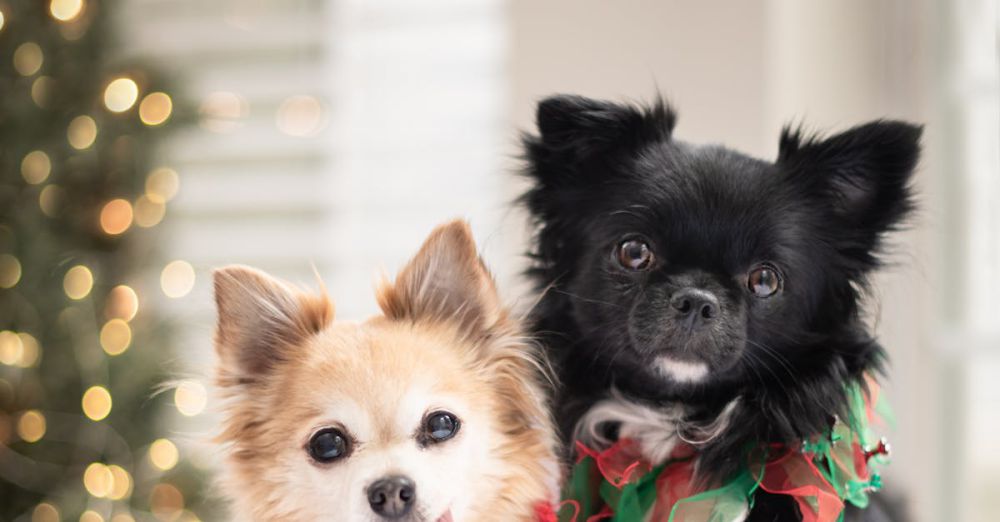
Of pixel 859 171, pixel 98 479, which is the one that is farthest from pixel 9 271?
pixel 859 171

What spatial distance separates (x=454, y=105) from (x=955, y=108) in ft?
5.83

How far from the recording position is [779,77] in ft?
7.68

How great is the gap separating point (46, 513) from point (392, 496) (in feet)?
6.70

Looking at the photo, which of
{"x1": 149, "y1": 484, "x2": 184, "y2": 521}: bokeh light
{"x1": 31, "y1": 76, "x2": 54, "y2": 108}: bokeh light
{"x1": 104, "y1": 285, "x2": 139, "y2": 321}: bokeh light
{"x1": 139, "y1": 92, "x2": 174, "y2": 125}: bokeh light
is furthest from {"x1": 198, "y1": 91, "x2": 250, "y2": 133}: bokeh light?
{"x1": 149, "y1": 484, "x2": 184, "y2": 521}: bokeh light

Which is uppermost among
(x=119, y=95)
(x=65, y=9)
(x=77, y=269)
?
(x=65, y=9)

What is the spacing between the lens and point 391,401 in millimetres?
1128

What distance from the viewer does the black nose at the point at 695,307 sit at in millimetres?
1188

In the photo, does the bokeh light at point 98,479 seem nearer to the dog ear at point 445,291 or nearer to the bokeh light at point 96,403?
the bokeh light at point 96,403

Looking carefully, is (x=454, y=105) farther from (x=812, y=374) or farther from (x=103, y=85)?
(x=812, y=374)

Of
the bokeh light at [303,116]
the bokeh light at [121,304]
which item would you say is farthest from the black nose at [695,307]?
the bokeh light at [303,116]

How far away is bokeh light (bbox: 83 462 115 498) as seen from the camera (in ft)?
8.70

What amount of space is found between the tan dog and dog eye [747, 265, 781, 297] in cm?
33

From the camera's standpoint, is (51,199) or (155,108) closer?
(51,199)

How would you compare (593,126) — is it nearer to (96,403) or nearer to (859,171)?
(859,171)
